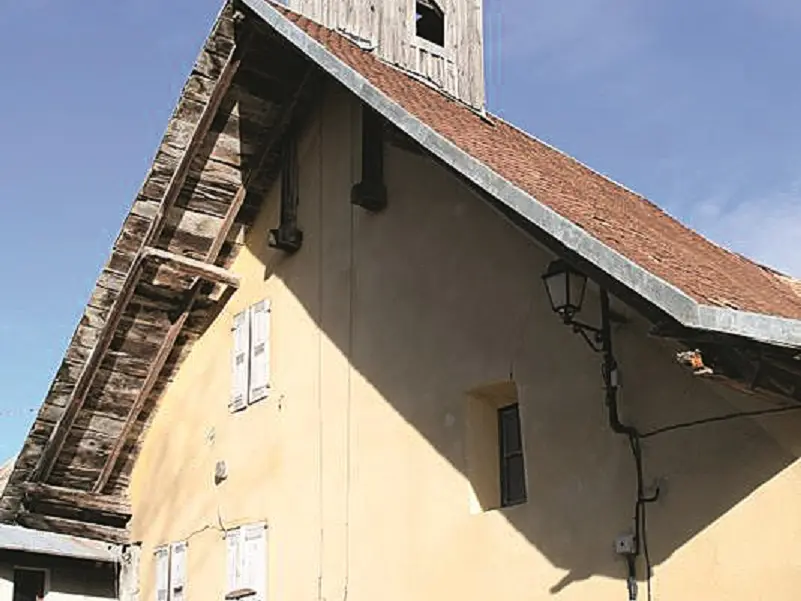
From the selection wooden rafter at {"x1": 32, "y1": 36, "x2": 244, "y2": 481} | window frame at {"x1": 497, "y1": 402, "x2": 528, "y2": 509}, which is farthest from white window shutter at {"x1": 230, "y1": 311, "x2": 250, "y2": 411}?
window frame at {"x1": 497, "y1": 402, "x2": 528, "y2": 509}

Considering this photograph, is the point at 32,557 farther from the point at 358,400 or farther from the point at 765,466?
the point at 765,466

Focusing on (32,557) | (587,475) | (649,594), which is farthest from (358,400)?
(32,557)

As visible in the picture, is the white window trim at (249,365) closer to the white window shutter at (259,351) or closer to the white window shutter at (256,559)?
the white window shutter at (259,351)

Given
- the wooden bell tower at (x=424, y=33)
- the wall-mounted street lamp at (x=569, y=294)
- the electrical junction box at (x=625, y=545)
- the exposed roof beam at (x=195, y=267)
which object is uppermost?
the wooden bell tower at (x=424, y=33)

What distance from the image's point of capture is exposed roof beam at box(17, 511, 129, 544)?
12.6m

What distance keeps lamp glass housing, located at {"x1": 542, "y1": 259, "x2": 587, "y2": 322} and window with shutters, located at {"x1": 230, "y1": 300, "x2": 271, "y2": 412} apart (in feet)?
13.0

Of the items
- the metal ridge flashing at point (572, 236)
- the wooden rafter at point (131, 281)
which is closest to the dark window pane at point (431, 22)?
the wooden rafter at point (131, 281)

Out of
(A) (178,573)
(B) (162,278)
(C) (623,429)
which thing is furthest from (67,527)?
(C) (623,429)

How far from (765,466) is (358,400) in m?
3.86

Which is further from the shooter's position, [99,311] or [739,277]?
[99,311]

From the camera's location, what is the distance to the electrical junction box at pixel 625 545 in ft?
25.3

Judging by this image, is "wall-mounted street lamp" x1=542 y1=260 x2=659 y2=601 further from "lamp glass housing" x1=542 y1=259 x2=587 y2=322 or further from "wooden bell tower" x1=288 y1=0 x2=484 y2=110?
"wooden bell tower" x1=288 y1=0 x2=484 y2=110

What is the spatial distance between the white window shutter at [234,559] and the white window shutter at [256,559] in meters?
0.09

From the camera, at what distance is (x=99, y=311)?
39.9 ft
